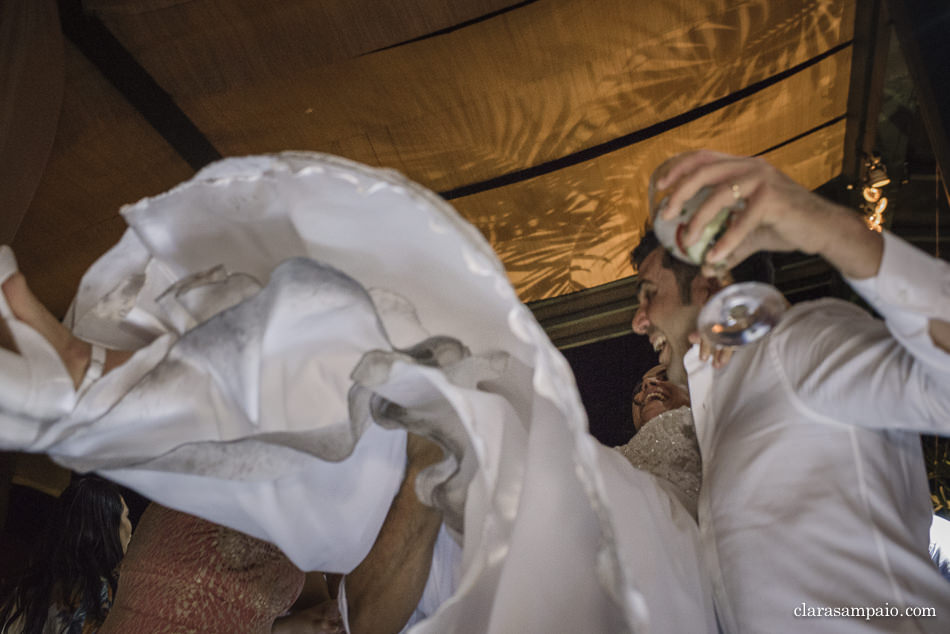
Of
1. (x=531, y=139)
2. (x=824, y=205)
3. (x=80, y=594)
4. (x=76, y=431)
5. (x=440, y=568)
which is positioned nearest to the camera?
(x=76, y=431)

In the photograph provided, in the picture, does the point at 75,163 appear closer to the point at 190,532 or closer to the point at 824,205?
the point at 190,532

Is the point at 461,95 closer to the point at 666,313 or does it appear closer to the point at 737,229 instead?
the point at 666,313

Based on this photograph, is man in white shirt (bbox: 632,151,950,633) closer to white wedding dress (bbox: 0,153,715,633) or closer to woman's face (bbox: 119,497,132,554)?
white wedding dress (bbox: 0,153,715,633)

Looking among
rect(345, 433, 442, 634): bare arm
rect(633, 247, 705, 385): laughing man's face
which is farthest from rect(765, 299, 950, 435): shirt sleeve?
rect(345, 433, 442, 634): bare arm

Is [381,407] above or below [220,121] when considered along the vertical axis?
below

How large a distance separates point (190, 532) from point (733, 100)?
231 cm

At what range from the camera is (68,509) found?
165 cm

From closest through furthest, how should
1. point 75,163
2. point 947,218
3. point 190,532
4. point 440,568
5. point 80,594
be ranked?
point 440,568, point 190,532, point 80,594, point 75,163, point 947,218

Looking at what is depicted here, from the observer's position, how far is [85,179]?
82.5 inches

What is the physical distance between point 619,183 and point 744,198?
6.39ft

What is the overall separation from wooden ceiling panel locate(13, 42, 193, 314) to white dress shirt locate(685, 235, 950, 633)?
1.96 meters

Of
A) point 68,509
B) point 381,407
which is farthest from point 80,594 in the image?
point 381,407

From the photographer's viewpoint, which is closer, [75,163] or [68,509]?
[68,509]

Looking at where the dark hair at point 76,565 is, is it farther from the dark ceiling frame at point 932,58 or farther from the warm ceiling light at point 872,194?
the warm ceiling light at point 872,194
